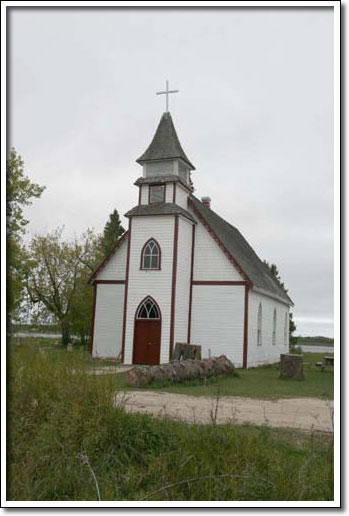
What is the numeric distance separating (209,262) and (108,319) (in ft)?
20.4

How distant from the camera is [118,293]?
90.0 ft

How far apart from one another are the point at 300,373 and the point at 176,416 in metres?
11.3

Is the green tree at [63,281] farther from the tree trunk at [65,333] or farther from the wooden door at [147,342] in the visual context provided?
the wooden door at [147,342]

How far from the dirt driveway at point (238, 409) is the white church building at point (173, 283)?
991cm

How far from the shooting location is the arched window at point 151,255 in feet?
79.6

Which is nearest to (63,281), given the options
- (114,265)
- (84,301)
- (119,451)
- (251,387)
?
(84,301)

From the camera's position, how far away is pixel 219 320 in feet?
82.5

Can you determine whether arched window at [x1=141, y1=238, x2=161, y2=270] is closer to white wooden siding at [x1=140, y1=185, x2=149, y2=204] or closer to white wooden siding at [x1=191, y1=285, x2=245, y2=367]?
white wooden siding at [x1=140, y1=185, x2=149, y2=204]

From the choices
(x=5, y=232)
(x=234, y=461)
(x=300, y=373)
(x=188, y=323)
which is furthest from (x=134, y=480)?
(x=188, y=323)

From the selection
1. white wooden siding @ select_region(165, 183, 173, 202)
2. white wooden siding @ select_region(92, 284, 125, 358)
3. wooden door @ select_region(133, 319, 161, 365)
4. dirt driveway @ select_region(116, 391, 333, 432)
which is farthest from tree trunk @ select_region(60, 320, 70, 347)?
dirt driveway @ select_region(116, 391, 333, 432)

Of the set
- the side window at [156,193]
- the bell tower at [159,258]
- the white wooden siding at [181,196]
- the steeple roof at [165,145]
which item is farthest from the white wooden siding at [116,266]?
the steeple roof at [165,145]

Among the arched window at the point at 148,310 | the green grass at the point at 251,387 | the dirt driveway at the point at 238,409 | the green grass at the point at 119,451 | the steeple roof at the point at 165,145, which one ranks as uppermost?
the steeple roof at the point at 165,145

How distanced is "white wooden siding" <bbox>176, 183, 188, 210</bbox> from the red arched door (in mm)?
4940

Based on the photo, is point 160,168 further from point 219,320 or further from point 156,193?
point 219,320
